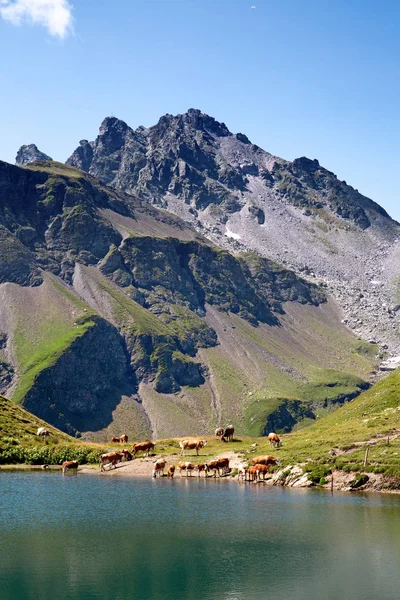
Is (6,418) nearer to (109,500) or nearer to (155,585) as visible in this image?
(109,500)

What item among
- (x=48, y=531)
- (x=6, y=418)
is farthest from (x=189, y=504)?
(x=6, y=418)

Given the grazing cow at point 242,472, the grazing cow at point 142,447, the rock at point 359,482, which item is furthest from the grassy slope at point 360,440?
the grazing cow at point 142,447

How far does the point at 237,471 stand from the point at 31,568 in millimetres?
54415

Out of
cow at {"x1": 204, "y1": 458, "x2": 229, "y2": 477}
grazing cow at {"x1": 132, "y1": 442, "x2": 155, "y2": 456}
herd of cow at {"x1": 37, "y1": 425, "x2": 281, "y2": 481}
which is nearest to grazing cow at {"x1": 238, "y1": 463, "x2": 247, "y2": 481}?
herd of cow at {"x1": 37, "y1": 425, "x2": 281, "y2": 481}

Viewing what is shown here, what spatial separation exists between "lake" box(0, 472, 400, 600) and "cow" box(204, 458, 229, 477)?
1855cm

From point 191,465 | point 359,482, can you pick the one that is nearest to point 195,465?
point 191,465

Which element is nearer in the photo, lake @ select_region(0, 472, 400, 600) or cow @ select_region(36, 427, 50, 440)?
lake @ select_region(0, 472, 400, 600)

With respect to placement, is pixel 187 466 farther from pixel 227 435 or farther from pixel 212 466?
pixel 227 435

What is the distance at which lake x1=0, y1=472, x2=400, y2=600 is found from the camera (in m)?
38.4

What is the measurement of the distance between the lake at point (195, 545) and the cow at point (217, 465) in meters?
18.5

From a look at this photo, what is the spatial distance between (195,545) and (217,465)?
1772 inches

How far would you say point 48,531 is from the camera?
50.9 metres

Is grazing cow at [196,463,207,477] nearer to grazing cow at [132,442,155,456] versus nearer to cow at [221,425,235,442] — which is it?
grazing cow at [132,442,155,456]

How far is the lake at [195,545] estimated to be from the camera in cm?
3838
